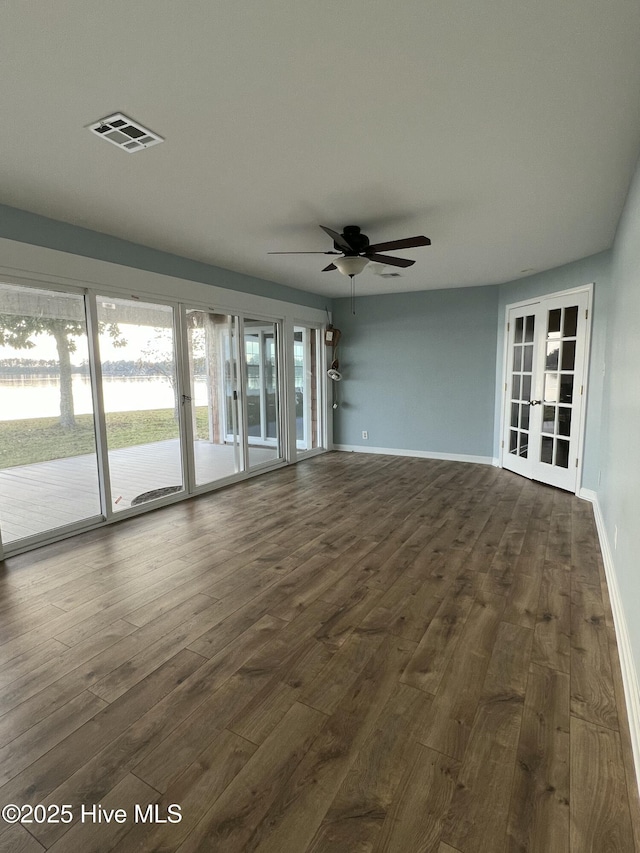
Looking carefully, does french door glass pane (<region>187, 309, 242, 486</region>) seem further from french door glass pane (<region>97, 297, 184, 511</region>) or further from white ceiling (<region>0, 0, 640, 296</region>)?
white ceiling (<region>0, 0, 640, 296</region>)

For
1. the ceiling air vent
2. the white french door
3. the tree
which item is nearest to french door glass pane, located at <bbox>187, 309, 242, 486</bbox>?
the tree

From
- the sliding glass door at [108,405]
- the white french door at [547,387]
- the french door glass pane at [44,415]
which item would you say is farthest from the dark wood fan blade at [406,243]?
the french door glass pane at [44,415]

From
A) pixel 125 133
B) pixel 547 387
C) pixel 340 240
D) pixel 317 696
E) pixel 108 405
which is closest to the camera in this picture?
pixel 317 696

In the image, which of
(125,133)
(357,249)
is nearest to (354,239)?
(357,249)

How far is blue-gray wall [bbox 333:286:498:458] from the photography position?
6191mm

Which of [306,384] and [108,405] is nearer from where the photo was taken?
[108,405]

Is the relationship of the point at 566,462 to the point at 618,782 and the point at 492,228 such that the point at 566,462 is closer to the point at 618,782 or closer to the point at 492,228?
the point at 492,228

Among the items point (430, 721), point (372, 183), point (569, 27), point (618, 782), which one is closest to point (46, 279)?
point (372, 183)

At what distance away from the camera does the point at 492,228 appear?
11.7 ft

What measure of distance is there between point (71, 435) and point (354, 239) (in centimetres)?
292

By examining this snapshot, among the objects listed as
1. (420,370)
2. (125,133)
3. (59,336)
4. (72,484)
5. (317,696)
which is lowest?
(317,696)

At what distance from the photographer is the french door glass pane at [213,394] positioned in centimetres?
474

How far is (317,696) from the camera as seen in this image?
71.1 inches

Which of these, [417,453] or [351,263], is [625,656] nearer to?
[351,263]
